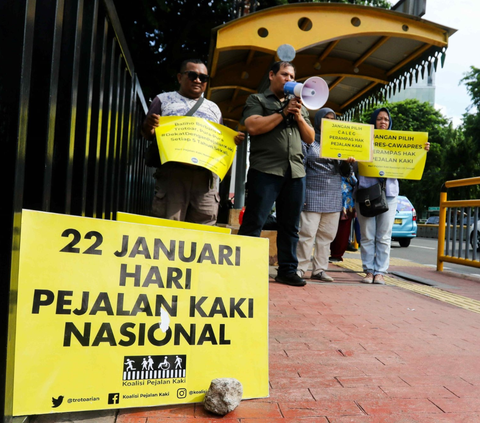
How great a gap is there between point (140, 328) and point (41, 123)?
0.87 meters

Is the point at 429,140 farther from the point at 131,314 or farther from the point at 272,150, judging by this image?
the point at 131,314

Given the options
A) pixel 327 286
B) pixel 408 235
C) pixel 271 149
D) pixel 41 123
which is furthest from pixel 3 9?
pixel 408 235

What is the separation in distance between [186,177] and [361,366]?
6.30ft

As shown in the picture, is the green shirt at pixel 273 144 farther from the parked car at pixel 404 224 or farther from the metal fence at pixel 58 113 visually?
the parked car at pixel 404 224

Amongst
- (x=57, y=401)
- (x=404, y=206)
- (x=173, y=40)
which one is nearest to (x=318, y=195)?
(x=57, y=401)

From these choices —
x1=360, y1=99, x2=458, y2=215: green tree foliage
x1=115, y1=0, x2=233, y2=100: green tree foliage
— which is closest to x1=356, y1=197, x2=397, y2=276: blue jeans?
x1=115, y1=0, x2=233, y2=100: green tree foliage

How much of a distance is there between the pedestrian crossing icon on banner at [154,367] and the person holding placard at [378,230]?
428 cm

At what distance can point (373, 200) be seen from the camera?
5.72m

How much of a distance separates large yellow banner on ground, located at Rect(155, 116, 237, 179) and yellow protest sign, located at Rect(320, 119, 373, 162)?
1.88 m

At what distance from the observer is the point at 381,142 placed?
19.5 feet

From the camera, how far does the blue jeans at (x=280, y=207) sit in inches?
190

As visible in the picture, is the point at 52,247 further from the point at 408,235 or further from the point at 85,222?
the point at 408,235

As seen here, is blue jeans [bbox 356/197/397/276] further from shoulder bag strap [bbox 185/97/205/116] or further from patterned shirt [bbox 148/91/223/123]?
shoulder bag strap [bbox 185/97/205/116]

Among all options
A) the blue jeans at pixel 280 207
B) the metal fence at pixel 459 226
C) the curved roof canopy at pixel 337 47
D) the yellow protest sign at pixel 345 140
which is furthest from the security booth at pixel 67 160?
the metal fence at pixel 459 226
